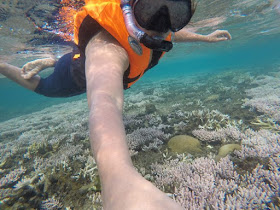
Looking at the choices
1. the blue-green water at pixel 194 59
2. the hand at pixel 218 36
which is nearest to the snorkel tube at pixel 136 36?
the hand at pixel 218 36

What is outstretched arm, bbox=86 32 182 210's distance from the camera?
0.83 m

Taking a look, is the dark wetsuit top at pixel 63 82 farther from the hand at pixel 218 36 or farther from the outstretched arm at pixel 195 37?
the hand at pixel 218 36

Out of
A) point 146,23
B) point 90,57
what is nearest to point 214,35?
point 146,23

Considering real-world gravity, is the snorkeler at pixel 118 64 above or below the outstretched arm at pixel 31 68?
above

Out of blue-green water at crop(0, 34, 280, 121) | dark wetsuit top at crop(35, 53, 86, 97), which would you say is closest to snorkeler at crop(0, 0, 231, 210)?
dark wetsuit top at crop(35, 53, 86, 97)

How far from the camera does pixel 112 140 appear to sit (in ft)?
3.67

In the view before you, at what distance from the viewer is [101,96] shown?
4.42ft

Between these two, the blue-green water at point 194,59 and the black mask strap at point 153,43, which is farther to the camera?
the blue-green water at point 194,59

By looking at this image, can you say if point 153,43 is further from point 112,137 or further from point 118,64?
point 112,137

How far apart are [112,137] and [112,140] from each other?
3 cm

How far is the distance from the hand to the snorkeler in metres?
2.77

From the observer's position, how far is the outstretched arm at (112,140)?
83cm

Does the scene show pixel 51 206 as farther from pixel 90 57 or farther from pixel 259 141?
pixel 259 141

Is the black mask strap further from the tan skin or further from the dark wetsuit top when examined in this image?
the dark wetsuit top
